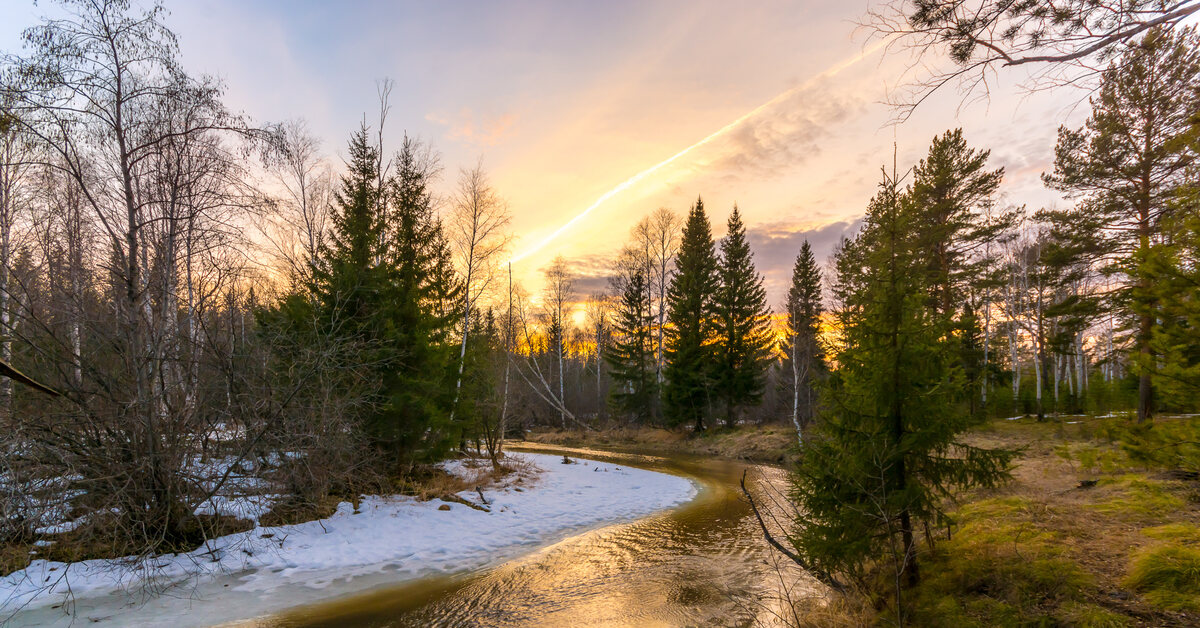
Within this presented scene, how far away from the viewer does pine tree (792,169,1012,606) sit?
6.05 m

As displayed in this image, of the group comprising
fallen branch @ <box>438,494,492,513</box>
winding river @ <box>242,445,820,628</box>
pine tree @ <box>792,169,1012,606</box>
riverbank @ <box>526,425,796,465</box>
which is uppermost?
pine tree @ <box>792,169,1012,606</box>

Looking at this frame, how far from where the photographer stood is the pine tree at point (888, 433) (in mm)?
6047

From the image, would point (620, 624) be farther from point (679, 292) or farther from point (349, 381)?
point (679, 292)

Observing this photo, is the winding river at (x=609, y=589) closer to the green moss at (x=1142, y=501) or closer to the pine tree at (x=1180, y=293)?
the green moss at (x=1142, y=501)

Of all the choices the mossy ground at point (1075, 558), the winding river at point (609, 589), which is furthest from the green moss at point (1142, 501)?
the winding river at point (609, 589)

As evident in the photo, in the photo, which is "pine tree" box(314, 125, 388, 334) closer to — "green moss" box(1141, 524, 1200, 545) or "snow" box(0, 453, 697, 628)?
"snow" box(0, 453, 697, 628)

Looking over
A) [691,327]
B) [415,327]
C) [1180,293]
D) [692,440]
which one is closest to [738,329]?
[691,327]

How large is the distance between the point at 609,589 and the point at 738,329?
24.2 metres

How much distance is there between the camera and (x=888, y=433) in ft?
20.5

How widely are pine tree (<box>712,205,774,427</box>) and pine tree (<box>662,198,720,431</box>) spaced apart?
1.99 ft

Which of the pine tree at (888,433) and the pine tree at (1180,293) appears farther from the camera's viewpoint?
the pine tree at (888,433)

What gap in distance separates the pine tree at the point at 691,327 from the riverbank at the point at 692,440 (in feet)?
4.72

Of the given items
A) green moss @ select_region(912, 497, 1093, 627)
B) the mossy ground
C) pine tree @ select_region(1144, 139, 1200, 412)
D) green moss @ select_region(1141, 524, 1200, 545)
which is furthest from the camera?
pine tree @ select_region(1144, 139, 1200, 412)

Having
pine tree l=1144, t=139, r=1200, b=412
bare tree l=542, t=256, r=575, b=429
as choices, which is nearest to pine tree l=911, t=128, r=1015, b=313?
pine tree l=1144, t=139, r=1200, b=412
